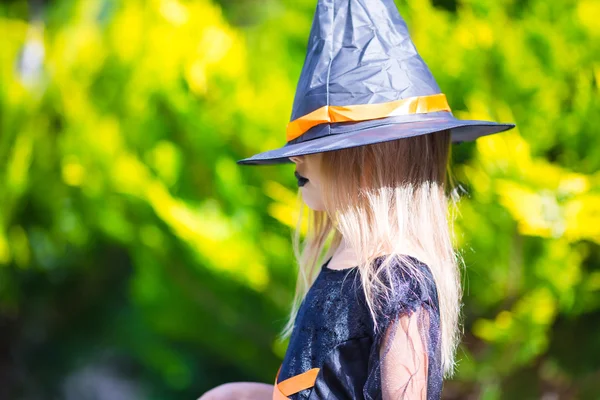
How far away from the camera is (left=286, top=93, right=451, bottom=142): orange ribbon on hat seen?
1157mm

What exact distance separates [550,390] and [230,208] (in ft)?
4.38

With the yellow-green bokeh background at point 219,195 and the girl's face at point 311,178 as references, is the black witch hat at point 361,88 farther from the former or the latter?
the yellow-green bokeh background at point 219,195

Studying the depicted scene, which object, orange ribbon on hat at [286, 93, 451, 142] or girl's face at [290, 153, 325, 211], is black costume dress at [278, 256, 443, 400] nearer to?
girl's face at [290, 153, 325, 211]

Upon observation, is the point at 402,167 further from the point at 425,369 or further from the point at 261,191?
the point at 261,191

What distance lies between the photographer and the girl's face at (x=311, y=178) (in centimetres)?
125

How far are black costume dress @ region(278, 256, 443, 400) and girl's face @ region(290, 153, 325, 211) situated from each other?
0.52 ft

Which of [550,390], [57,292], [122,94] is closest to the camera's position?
[550,390]

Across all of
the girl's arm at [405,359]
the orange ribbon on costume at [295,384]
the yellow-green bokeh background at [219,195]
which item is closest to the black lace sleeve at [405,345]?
the girl's arm at [405,359]

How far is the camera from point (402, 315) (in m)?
1.09

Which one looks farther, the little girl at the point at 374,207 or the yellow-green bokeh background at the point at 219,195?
the yellow-green bokeh background at the point at 219,195

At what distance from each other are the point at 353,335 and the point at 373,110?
0.41m

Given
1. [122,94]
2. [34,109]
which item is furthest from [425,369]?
[34,109]

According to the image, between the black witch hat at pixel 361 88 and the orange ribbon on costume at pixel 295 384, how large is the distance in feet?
1.32

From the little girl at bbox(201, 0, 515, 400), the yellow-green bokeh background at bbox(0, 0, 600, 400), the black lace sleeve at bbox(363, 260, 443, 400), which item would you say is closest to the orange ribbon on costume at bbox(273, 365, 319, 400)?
the little girl at bbox(201, 0, 515, 400)
